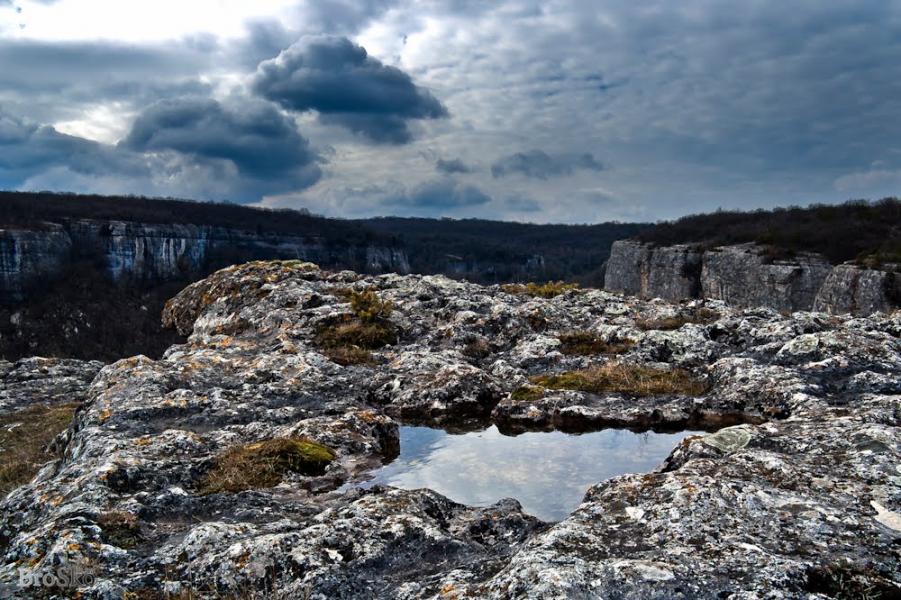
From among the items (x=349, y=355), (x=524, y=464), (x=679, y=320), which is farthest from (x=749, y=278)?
(x=524, y=464)

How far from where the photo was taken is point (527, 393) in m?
10.2

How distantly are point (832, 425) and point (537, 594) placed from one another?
208 inches

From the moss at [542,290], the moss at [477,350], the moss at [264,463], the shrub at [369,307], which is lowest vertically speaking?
the moss at [264,463]

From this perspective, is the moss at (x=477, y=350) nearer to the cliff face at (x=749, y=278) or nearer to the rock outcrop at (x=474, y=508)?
the rock outcrop at (x=474, y=508)

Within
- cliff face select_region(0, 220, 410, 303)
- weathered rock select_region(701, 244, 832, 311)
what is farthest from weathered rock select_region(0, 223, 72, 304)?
weathered rock select_region(701, 244, 832, 311)

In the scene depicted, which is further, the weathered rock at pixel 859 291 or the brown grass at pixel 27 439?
the weathered rock at pixel 859 291

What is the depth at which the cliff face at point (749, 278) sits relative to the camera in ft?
165

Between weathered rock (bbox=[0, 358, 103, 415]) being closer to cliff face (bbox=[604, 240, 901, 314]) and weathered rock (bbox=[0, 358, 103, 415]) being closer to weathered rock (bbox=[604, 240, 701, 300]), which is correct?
cliff face (bbox=[604, 240, 901, 314])

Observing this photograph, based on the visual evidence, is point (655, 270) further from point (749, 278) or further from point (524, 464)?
point (524, 464)

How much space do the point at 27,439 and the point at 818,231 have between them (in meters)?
89.2

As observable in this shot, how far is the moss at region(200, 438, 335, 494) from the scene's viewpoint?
688 centimetres

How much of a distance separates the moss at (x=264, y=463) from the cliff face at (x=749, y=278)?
2260cm

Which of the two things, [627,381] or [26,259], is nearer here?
[627,381]

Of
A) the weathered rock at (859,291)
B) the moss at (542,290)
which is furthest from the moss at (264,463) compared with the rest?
the weathered rock at (859,291)
